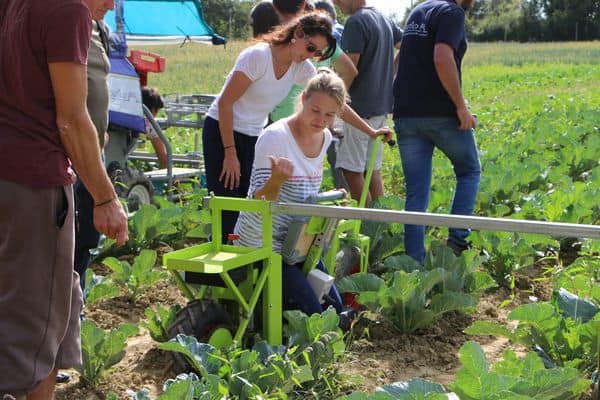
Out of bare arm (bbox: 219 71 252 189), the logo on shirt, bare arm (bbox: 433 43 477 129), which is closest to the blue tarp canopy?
the logo on shirt

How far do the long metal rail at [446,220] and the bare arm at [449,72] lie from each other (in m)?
1.67

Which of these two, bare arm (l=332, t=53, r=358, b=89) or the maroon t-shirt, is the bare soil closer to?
the maroon t-shirt

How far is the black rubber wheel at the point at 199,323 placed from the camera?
3652mm

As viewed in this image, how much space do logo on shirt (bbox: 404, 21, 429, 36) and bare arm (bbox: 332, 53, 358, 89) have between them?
65 centimetres

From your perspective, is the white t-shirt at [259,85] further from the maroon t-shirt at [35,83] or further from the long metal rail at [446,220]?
the maroon t-shirt at [35,83]

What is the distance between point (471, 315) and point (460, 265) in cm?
26

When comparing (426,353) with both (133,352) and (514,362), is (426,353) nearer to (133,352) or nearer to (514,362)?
(514,362)

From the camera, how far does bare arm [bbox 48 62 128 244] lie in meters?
2.56

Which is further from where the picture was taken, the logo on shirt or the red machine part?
the red machine part

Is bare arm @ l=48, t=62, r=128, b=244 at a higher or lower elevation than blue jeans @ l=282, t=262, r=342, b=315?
higher

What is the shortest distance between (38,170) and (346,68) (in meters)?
3.44

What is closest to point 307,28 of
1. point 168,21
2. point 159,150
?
point 159,150

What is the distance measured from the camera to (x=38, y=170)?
2607 mm

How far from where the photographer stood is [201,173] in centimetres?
783
